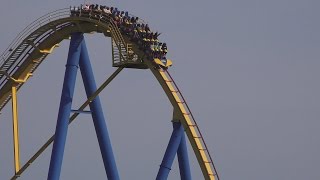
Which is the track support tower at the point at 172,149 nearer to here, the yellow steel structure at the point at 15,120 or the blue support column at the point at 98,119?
the blue support column at the point at 98,119

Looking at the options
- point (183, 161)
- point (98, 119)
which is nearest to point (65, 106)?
point (98, 119)

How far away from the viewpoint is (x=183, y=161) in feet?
141

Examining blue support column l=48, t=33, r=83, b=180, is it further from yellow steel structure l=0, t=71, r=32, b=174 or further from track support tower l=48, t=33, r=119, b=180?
yellow steel structure l=0, t=71, r=32, b=174

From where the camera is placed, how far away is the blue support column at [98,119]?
44.5 metres

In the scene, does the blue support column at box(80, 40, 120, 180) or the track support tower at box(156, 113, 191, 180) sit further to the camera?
the blue support column at box(80, 40, 120, 180)

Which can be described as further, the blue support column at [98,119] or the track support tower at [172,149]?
the blue support column at [98,119]

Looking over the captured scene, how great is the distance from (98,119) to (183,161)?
390 cm

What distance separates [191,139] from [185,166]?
507 centimetres

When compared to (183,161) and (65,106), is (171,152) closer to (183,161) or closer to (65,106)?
(183,161)

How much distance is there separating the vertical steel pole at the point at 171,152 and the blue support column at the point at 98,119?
3.19 metres

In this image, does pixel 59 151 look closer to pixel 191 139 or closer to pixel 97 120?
pixel 97 120

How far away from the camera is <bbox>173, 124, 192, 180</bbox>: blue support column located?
1687 inches

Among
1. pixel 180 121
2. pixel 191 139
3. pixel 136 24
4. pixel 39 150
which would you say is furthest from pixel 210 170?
pixel 39 150

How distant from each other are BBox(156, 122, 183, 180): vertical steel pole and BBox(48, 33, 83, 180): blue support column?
3.90 m
